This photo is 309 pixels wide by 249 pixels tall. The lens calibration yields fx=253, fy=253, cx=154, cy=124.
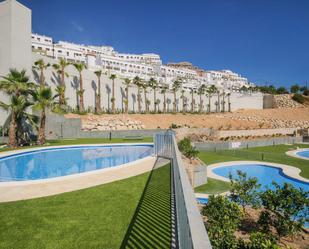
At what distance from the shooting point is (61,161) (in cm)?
1545

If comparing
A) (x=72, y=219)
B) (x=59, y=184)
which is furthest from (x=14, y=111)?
(x=72, y=219)

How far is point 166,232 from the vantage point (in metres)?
5.21

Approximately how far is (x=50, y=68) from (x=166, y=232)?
30.7 m

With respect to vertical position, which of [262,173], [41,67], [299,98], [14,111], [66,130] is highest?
[299,98]

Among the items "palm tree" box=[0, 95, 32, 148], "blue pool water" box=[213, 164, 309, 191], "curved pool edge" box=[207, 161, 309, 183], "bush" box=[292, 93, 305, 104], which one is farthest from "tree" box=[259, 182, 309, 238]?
"bush" box=[292, 93, 305, 104]

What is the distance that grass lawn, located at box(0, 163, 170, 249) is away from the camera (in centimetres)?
494

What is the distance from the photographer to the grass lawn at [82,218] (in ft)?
16.2

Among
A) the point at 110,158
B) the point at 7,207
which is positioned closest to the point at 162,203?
the point at 7,207

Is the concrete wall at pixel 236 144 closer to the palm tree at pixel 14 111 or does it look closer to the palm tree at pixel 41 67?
the palm tree at pixel 14 111

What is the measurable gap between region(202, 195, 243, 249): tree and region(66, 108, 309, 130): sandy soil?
27.3 m

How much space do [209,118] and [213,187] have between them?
3954cm

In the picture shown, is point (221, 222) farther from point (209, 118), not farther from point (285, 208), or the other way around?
point (209, 118)

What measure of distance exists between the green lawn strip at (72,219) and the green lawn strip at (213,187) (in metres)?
5.16

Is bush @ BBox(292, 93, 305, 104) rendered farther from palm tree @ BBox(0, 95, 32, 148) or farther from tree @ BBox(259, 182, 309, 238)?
tree @ BBox(259, 182, 309, 238)
